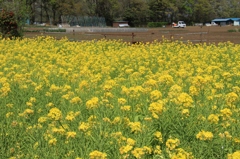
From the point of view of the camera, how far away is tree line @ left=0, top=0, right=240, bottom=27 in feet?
264

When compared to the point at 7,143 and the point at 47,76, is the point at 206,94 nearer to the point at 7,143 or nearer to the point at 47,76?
the point at 7,143

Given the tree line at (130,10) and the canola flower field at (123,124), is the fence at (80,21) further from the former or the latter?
the canola flower field at (123,124)

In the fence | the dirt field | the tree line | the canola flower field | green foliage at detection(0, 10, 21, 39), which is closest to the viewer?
the canola flower field

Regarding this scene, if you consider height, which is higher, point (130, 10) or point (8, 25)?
point (130, 10)

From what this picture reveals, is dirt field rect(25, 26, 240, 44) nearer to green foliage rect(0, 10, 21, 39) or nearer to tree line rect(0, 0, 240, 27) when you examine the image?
green foliage rect(0, 10, 21, 39)

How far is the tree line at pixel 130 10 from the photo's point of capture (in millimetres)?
80463

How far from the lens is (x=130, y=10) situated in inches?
3457

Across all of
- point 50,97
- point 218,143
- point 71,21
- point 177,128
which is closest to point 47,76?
point 50,97

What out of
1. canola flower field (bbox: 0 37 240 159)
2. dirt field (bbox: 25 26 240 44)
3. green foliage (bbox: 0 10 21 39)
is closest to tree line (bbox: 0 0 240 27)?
dirt field (bbox: 25 26 240 44)

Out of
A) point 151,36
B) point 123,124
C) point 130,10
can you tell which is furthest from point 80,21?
point 123,124

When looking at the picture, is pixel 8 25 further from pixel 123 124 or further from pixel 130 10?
pixel 130 10

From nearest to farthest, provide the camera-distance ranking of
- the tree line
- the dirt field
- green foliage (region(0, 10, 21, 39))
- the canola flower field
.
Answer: the canola flower field < green foliage (region(0, 10, 21, 39)) < the dirt field < the tree line

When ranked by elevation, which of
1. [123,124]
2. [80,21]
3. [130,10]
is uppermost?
[130,10]

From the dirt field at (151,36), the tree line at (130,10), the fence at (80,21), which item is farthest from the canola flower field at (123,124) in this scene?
the fence at (80,21)
